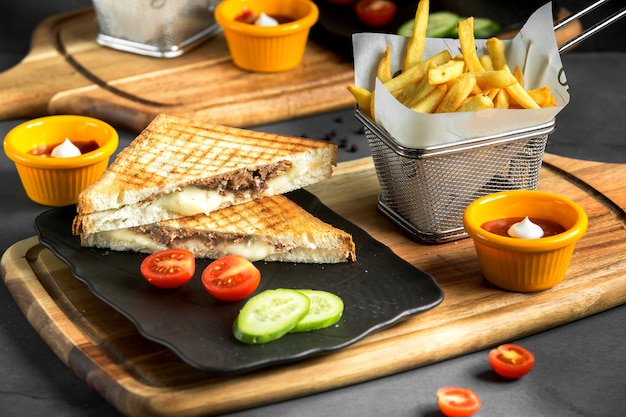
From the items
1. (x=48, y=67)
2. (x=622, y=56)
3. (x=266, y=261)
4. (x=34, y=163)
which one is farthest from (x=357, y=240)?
(x=622, y=56)

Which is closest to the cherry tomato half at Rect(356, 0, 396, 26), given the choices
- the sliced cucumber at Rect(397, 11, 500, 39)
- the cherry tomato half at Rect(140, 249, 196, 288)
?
the sliced cucumber at Rect(397, 11, 500, 39)

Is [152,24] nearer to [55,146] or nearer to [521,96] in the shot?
[55,146]

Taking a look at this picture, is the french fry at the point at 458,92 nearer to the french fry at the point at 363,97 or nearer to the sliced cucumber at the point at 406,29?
the french fry at the point at 363,97

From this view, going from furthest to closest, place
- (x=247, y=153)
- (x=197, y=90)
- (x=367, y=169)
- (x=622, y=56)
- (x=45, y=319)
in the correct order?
(x=622, y=56) < (x=197, y=90) < (x=367, y=169) < (x=247, y=153) < (x=45, y=319)

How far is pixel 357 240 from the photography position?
10.8ft

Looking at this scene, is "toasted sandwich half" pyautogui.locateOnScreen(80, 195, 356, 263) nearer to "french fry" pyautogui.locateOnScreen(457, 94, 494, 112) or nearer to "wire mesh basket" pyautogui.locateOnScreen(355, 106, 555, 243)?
"wire mesh basket" pyautogui.locateOnScreen(355, 106, 555, 243)

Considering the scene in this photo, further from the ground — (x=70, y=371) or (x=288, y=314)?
(x=288, y=314)

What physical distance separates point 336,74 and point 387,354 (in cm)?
223

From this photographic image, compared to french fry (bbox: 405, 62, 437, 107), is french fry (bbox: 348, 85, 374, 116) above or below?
below

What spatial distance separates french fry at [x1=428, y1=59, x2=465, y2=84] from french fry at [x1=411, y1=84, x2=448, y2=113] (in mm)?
35

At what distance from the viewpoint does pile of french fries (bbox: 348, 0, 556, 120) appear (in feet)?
10.3

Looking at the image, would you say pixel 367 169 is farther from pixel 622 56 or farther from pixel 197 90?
pixel 622 56

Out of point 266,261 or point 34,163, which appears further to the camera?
point 34,163

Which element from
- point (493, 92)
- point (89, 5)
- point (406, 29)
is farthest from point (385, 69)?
point (89, 5)
